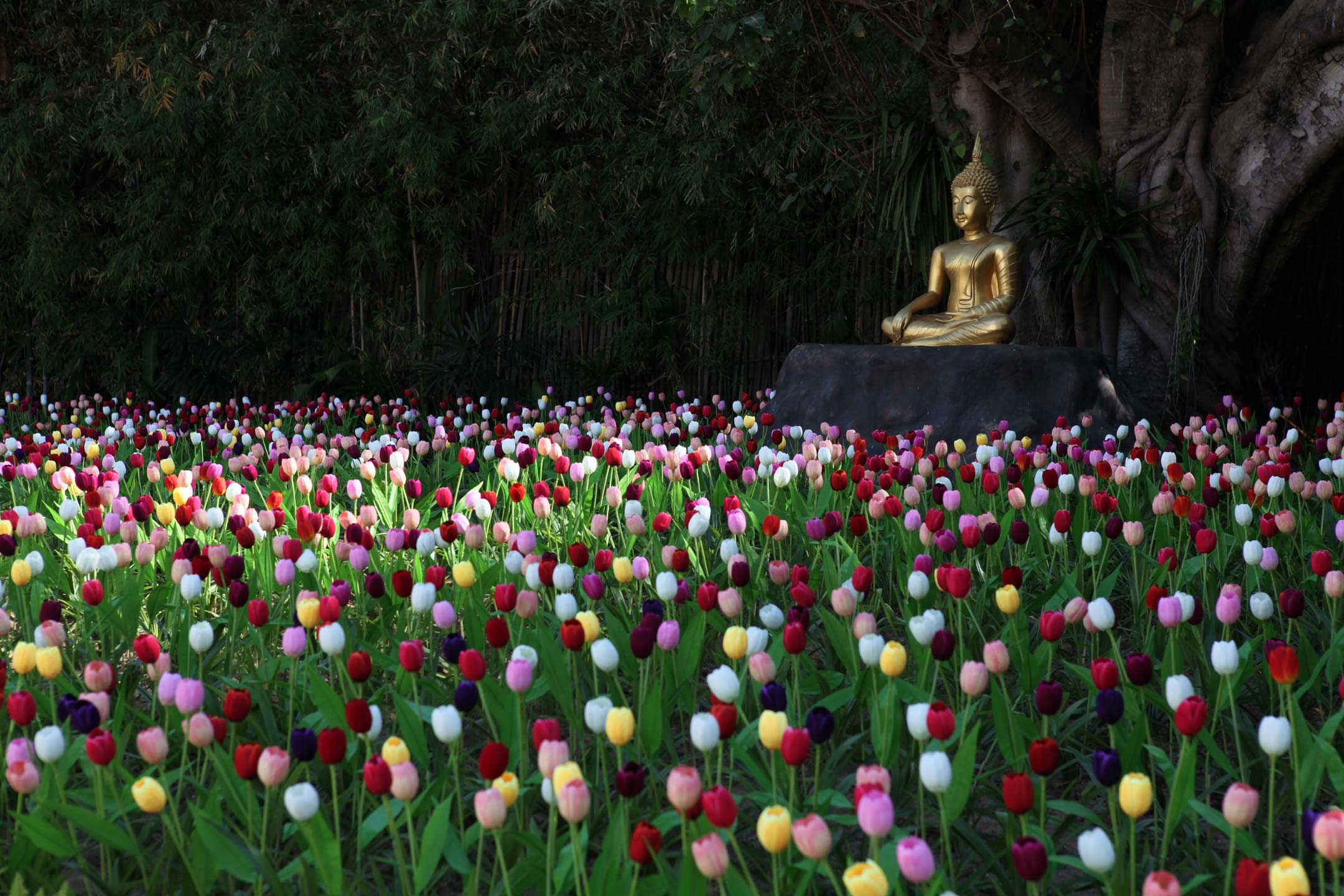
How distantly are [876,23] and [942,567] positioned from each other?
4.64 metres

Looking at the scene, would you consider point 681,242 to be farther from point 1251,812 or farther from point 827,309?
point 1251,812

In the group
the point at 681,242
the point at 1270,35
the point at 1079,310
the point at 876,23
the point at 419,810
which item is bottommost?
the point at 419,810

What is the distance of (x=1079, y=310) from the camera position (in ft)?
17.2

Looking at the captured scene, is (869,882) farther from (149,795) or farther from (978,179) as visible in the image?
(978,179)

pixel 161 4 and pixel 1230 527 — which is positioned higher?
pixel 161 4

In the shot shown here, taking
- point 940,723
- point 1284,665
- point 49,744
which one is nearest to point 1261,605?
point 1284,665

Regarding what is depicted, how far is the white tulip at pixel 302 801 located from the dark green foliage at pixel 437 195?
4.72m

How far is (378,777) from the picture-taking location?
1.10 meters

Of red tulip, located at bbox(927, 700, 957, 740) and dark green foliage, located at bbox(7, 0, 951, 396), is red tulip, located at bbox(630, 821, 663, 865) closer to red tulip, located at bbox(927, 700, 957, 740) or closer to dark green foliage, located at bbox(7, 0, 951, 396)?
red tulip, located at bbox(927, 700, 957, 740)

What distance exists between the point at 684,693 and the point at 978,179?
12.7ft

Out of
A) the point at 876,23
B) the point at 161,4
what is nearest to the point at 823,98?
the point at 876,23

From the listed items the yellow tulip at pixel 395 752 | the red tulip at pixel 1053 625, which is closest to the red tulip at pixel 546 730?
the yellow tulip at pixel 395 752

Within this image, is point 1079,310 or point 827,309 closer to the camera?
point 1079,310

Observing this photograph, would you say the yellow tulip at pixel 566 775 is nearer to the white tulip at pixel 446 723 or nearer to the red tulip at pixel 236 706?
the white tulip at pixel 446 723
